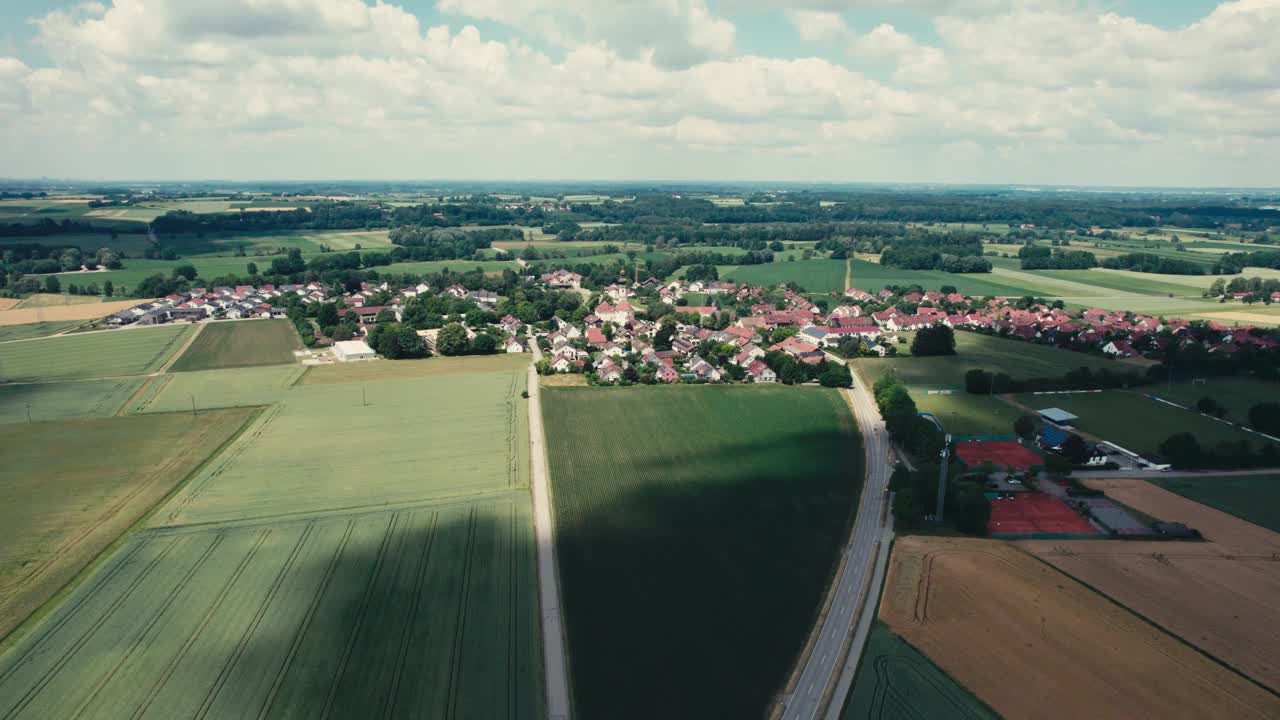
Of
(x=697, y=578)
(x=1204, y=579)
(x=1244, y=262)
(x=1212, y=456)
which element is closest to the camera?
(x=697, y=578)

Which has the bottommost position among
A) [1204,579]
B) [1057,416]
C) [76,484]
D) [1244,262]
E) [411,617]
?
[411,617]

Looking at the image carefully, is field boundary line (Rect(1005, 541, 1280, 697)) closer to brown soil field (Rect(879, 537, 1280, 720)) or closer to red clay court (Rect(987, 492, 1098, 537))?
brown soil field (Rect(879, 537, 1280, 720))

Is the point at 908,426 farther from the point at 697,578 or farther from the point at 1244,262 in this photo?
the point at 1244,262

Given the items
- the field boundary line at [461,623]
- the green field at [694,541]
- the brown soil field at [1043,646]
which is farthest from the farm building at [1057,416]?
the field boundary line at [461,623]

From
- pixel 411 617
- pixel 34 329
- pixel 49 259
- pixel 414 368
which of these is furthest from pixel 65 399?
pixel 49 259

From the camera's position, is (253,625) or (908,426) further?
(908,426)

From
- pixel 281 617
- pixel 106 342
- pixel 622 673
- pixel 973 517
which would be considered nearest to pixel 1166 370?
pixel 973 517

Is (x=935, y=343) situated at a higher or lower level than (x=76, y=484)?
higher

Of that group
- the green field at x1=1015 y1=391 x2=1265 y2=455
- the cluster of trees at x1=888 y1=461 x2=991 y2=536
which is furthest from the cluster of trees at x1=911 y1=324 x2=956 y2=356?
the cluster of trees at x1=888 y1=461 x2=991 y2=536
